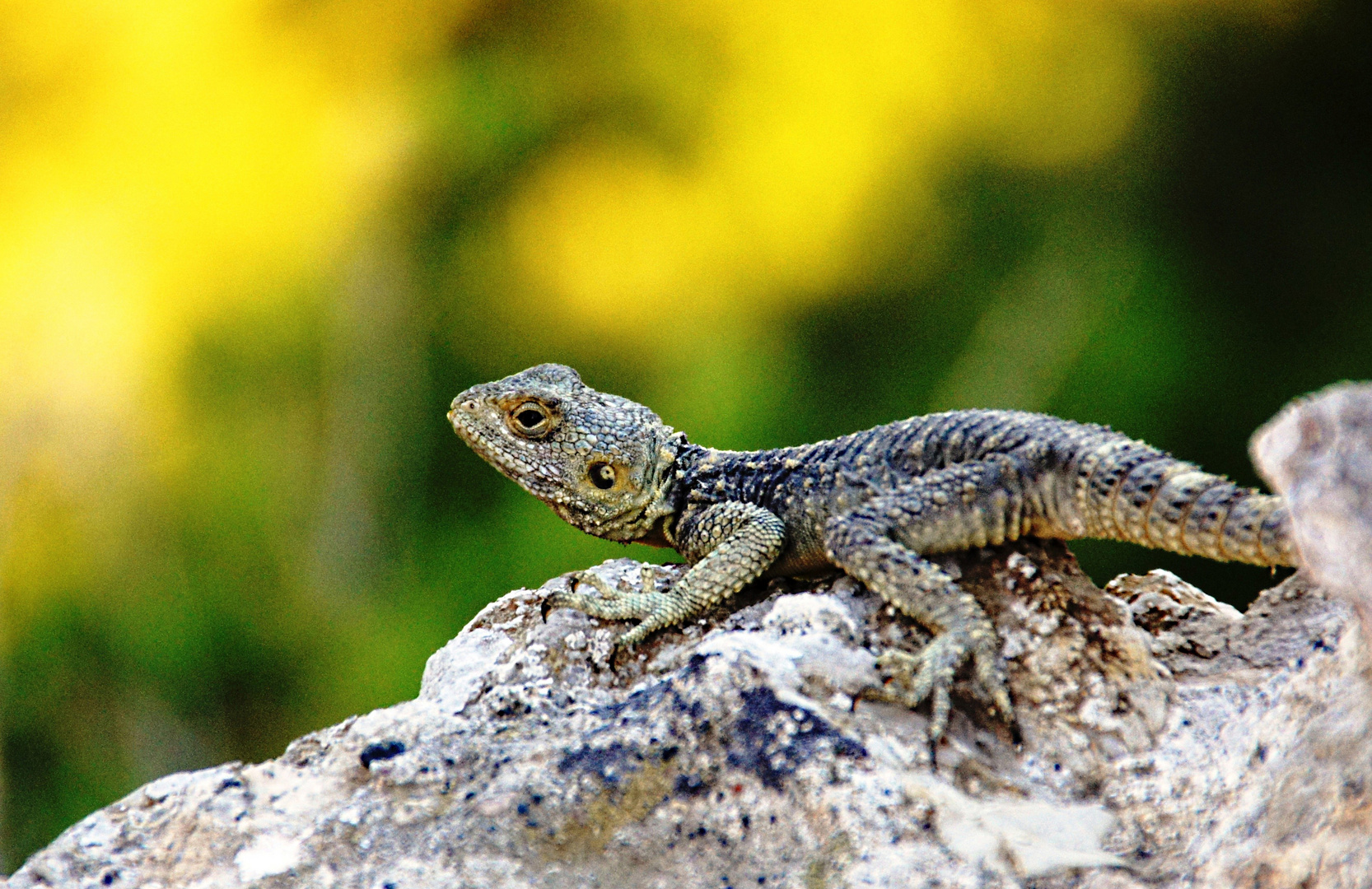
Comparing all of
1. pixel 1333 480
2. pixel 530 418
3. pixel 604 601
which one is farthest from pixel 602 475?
pixel 1333 480

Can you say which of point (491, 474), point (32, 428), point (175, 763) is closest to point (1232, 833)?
point (491, 474)

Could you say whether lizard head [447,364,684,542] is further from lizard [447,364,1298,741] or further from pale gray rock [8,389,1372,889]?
pale gray rock [8,389,1372,889]

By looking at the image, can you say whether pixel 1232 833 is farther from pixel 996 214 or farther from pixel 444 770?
pixel 996 214

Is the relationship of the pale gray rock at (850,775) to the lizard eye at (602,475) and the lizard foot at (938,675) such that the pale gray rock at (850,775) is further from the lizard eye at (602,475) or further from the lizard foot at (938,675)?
the lizard eye at (602,475)

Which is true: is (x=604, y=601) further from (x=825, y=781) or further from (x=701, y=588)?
(x=825, y=781)

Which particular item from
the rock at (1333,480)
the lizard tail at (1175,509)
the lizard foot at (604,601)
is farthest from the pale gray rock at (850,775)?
the lizard foot at (604,601)

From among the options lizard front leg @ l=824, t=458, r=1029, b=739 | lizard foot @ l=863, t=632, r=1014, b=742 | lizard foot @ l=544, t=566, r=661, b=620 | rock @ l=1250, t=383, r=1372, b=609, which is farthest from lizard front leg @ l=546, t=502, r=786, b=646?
rock @ l=1250, t=383, r=1372, b=609
